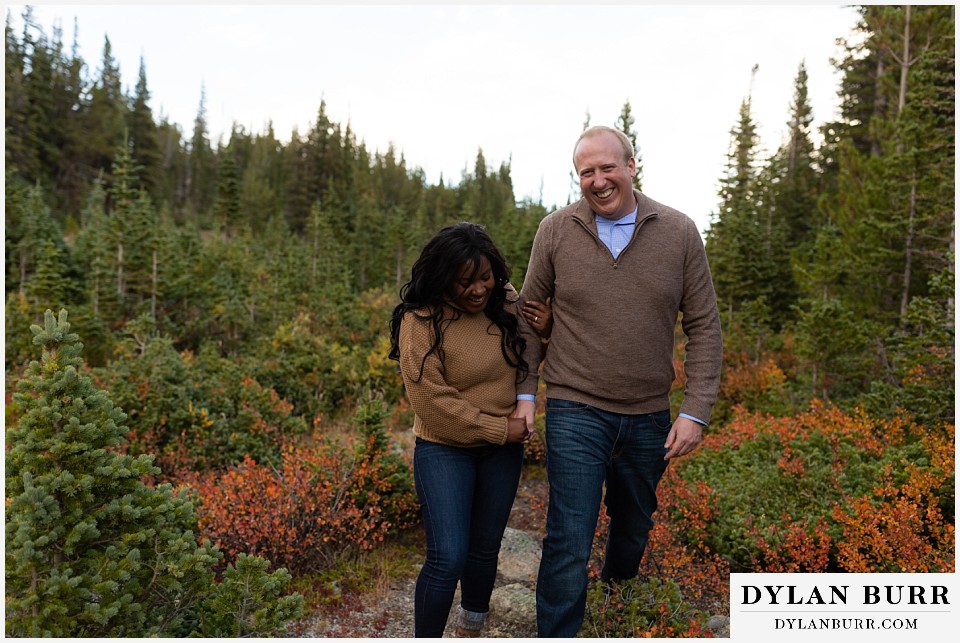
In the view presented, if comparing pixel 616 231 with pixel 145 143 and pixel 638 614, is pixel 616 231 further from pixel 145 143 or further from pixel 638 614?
pixel 145 143

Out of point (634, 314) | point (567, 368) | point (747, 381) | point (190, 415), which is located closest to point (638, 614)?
point (567, 368)

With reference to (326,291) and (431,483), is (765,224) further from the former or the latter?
(431,483)

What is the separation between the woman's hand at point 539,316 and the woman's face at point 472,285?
272 mm

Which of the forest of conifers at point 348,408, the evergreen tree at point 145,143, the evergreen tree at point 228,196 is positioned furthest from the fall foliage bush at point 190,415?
the evergreen tree at point 145,143

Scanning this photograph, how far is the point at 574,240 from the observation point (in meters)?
3.16

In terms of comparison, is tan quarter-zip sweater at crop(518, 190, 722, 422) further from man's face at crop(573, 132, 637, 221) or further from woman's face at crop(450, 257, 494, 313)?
woman's face at crop(450, 257, 494, 313)

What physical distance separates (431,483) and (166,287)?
49.9ft

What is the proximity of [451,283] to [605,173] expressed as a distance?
98cm

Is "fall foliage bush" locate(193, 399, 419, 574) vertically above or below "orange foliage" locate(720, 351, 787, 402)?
below

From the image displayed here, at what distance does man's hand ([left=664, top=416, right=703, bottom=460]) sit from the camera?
10.0 ft

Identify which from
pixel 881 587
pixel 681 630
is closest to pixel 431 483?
pixel 681 630

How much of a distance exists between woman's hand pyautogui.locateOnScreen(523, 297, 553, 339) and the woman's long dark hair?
86 millimetres

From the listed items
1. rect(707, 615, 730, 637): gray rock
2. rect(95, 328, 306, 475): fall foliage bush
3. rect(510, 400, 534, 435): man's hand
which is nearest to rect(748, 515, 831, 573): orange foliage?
rect(707, 615, 730, 637): gray rock

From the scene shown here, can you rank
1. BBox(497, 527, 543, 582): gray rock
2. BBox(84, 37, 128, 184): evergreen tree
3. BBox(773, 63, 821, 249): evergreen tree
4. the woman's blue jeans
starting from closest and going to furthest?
the woman's blue jeans < BBox(497, 527, 543, 582): gray rock < BBox(773, 63, 821, 249): evergreen tree < BBox(84, 37, 128, 184): evergreen tree
